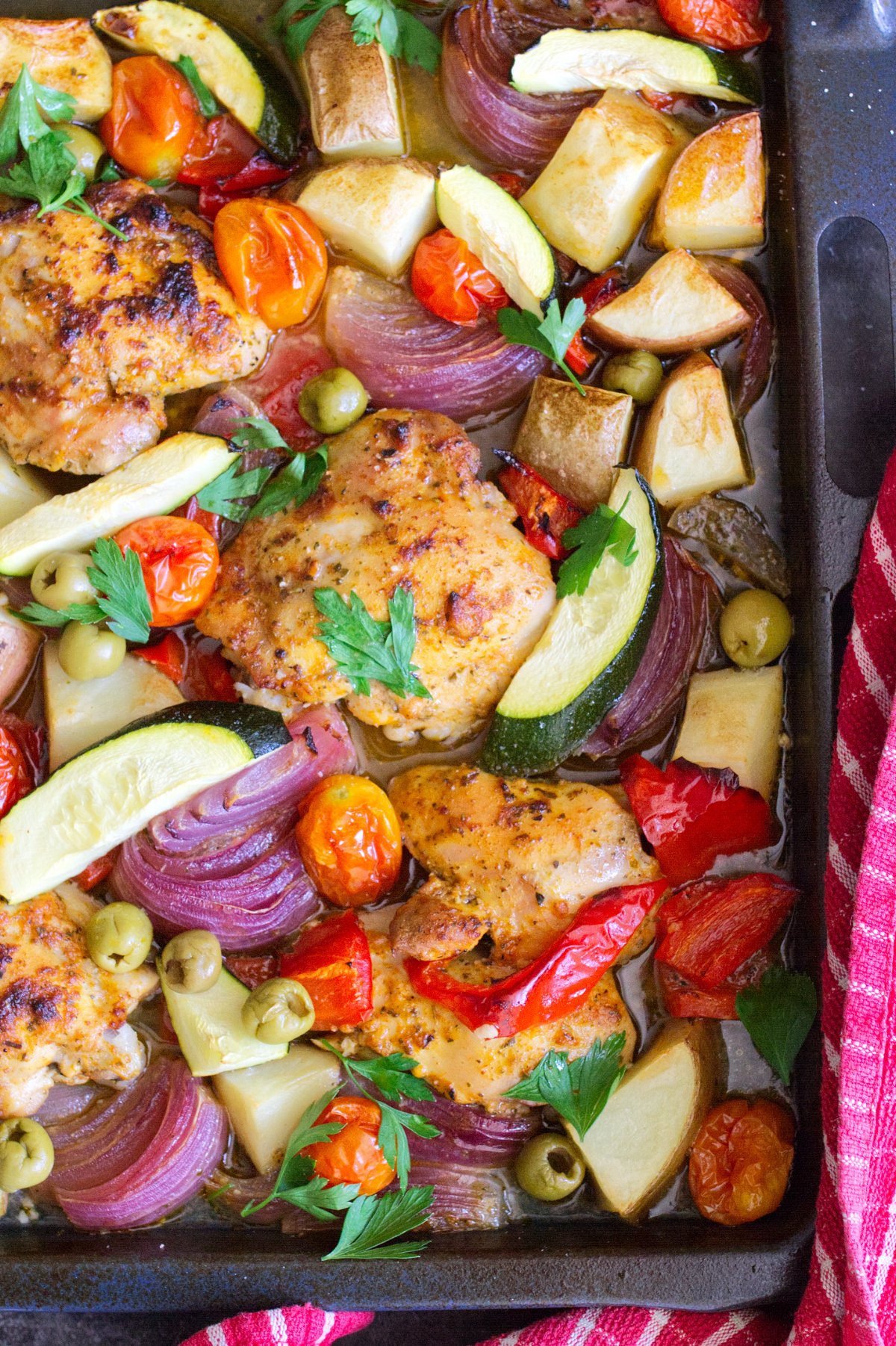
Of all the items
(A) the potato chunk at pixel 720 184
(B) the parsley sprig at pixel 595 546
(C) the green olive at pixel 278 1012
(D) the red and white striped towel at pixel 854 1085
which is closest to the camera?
(D) the red and white striped towel at pixel 854 1085

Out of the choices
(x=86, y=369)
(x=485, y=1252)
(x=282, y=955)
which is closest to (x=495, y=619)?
(x=282, y=955)

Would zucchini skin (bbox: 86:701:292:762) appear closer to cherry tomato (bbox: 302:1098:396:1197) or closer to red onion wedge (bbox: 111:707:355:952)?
red onion wedge (bbox: 111:707:355:952)

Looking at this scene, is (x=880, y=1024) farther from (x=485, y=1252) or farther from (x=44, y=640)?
(x=44, y=640)

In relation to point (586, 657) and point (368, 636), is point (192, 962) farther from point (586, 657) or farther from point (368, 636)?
point (586, 657)

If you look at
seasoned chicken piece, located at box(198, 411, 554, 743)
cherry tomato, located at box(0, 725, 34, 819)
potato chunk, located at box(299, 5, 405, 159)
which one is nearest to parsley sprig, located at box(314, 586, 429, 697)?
seasoned chicken piece, located at box(198, 411, 554, 743)

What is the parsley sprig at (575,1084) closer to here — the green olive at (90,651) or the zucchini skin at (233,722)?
the zucchini skin at (233,722)

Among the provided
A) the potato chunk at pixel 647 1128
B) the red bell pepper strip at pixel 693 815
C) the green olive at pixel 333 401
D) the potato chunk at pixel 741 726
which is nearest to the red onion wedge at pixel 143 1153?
the potato chunk at pixel 647 1128
